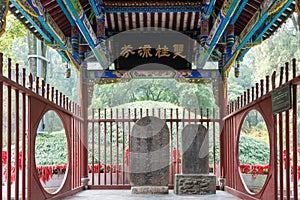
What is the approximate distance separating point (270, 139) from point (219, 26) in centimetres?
201

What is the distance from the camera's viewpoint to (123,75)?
356 inches

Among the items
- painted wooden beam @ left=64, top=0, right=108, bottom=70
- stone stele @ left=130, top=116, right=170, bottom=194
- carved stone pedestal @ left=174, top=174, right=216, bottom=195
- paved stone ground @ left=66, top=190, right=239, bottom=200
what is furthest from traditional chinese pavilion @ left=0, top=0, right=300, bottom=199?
stone stele @ left=130, top=116, right=170, bottom=194

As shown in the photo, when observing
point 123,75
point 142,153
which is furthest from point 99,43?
point 142,153

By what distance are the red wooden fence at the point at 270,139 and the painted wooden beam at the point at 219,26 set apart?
975 mm

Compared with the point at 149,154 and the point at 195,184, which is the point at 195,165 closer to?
the point at 195,184

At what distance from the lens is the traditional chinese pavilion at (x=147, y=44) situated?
560cm

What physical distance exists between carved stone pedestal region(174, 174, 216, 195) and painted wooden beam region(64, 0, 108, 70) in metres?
2.61

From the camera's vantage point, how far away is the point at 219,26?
21.4 ft

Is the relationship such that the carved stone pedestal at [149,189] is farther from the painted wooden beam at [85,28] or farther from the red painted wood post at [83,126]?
the painted wooden beam at [85,28]

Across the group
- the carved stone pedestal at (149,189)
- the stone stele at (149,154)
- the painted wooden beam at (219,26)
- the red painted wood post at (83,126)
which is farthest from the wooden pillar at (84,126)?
the painted wooden beam at (219,26)

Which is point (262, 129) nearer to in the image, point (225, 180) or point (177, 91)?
point (177, 91)

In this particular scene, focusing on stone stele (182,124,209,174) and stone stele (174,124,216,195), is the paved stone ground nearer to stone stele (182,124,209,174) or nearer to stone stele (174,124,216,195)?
stone stele (174,124,216,195)

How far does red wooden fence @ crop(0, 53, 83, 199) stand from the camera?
4227mm

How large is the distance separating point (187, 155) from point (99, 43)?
242 cm
